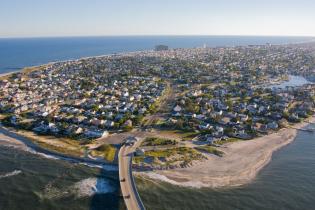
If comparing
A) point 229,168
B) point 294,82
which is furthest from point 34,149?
point 294,82

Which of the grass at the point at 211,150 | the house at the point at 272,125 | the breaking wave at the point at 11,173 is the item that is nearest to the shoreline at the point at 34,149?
the breaking wave at the point at 11,173

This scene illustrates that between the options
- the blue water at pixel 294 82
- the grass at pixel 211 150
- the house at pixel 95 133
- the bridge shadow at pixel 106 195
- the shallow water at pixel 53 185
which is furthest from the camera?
the blue water at pixel 294 82

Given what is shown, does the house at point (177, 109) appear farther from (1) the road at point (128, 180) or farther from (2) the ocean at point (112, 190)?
(2) the ocean at point (112, 190)

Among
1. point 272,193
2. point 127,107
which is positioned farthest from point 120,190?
point 127,107

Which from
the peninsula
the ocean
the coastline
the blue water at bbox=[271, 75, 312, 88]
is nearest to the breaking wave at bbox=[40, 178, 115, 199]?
the ocean

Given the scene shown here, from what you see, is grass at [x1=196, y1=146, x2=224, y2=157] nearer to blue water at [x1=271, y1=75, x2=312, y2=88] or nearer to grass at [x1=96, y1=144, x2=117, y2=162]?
grass at [x1=96, y1=144, x2=117, y2=162]

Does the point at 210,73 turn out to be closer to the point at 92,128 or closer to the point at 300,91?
the point at 300,91

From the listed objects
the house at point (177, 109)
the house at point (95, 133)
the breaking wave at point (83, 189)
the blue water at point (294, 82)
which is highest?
the blue water at point (294, 82)
